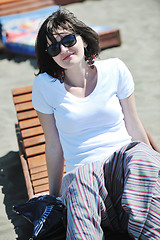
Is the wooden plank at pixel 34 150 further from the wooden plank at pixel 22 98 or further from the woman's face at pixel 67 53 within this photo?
the woman's face at pixel 67 53

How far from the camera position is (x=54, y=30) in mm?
2611

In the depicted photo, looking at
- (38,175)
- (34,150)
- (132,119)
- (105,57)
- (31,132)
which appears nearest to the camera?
(132,119)

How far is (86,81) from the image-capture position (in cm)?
282

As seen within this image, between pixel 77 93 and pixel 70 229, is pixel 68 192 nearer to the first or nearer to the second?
pixel 70 229

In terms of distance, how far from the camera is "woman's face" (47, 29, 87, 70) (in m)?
2.61

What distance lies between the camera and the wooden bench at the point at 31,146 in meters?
3.43

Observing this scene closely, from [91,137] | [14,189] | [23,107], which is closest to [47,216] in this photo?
[91,137]

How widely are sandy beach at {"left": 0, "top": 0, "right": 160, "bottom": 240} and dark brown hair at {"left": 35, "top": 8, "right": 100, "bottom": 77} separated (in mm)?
1390

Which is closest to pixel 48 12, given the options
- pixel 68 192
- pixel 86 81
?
pixel 86 81

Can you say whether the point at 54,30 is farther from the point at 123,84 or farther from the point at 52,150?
the point at 52,150

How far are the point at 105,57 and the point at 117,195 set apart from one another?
3.89 meters

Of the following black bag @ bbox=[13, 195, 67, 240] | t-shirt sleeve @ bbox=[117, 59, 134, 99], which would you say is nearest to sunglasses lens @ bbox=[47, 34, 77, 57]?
t-shirt sleeve @ bbox=[117, 59, 134, 99]

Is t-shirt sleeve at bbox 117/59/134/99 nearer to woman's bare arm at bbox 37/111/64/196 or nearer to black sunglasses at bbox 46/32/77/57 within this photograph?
black sunglasses at bbox 46/32/77/57

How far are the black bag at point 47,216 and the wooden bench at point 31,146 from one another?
0.50 meters
